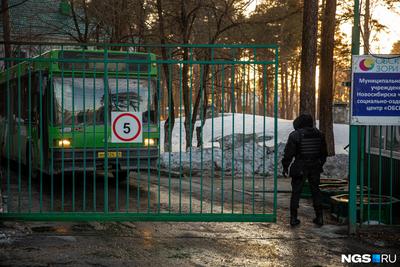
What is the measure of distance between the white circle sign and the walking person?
2.28 meters

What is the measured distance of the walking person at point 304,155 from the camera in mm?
8883

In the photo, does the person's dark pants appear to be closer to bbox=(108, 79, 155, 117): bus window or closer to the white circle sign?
the white circle sign

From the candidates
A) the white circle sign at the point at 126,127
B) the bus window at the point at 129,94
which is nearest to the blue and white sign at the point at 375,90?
the white circle sign at the point at 126,127

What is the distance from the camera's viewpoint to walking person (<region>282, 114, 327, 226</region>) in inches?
350

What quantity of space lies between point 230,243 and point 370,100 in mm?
2834

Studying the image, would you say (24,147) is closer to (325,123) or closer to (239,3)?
(325,123)

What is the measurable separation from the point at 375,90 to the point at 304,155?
1.47m

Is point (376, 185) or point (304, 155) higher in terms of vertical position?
point (304, 155)

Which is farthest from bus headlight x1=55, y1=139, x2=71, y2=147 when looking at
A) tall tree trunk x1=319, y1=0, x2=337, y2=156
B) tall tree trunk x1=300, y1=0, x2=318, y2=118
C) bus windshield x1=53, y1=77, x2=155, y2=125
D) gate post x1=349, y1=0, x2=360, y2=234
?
tall tree trunk x1=319, y1=0, x2=337, y2=156

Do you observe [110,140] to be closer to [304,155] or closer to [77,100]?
[77,100]

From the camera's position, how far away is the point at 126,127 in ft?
26.9

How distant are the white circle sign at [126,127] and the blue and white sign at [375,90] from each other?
3.04 meters

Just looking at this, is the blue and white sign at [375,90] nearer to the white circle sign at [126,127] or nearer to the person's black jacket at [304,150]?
the person's black jacket at [304,150]

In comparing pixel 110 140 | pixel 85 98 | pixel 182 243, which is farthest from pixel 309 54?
pixel 182 243
